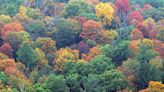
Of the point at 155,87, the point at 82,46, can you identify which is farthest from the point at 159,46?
the point at 82,46

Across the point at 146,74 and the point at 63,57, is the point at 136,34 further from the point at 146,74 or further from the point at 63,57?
the point at 146,74

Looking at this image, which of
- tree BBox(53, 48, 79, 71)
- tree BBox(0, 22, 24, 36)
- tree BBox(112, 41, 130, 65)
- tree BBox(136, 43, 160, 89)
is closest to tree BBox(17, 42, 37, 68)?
tree BBox(53, 48, 79, 71)

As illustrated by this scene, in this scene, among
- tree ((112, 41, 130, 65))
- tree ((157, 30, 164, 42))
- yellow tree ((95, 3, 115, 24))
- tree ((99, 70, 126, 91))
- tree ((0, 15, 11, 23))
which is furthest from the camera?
yellow tree ((95, 3, 115, 24))

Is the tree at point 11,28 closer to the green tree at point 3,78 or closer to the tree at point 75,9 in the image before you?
the tree at point 75,9

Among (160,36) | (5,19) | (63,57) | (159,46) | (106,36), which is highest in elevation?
(160,36)

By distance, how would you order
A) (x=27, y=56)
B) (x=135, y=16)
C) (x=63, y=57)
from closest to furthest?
(x=27, y=56) → (x=63, y=57) → (x=135, y=16)

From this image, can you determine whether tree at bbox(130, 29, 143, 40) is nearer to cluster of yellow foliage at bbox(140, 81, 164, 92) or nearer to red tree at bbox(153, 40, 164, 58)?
red tree at bbox(153, 40, 164, 58)
